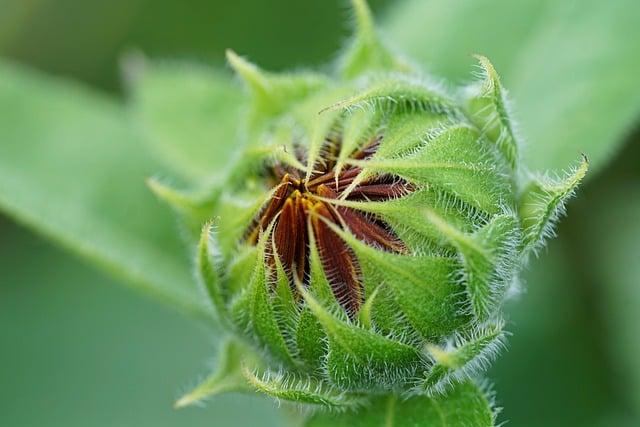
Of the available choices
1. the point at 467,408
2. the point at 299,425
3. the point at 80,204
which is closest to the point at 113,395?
the point at 80,204

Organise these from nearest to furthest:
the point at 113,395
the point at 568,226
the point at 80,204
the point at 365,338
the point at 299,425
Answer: the point at 365,338, the point at 299,425, the point at 80,204, the point at 568,226, the point at 113,395

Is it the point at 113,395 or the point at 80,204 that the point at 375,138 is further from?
the point at 113,395

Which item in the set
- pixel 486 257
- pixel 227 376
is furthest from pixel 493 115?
pixel 227 376

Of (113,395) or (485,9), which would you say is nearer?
(485,9)

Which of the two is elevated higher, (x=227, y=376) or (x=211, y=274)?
(x=211, y=274)

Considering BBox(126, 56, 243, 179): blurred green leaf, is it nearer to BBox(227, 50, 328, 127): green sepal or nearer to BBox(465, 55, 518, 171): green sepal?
BBox(227, 50, 328, 127): green sepal

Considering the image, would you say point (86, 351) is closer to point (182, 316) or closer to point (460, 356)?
point (182, 316)
